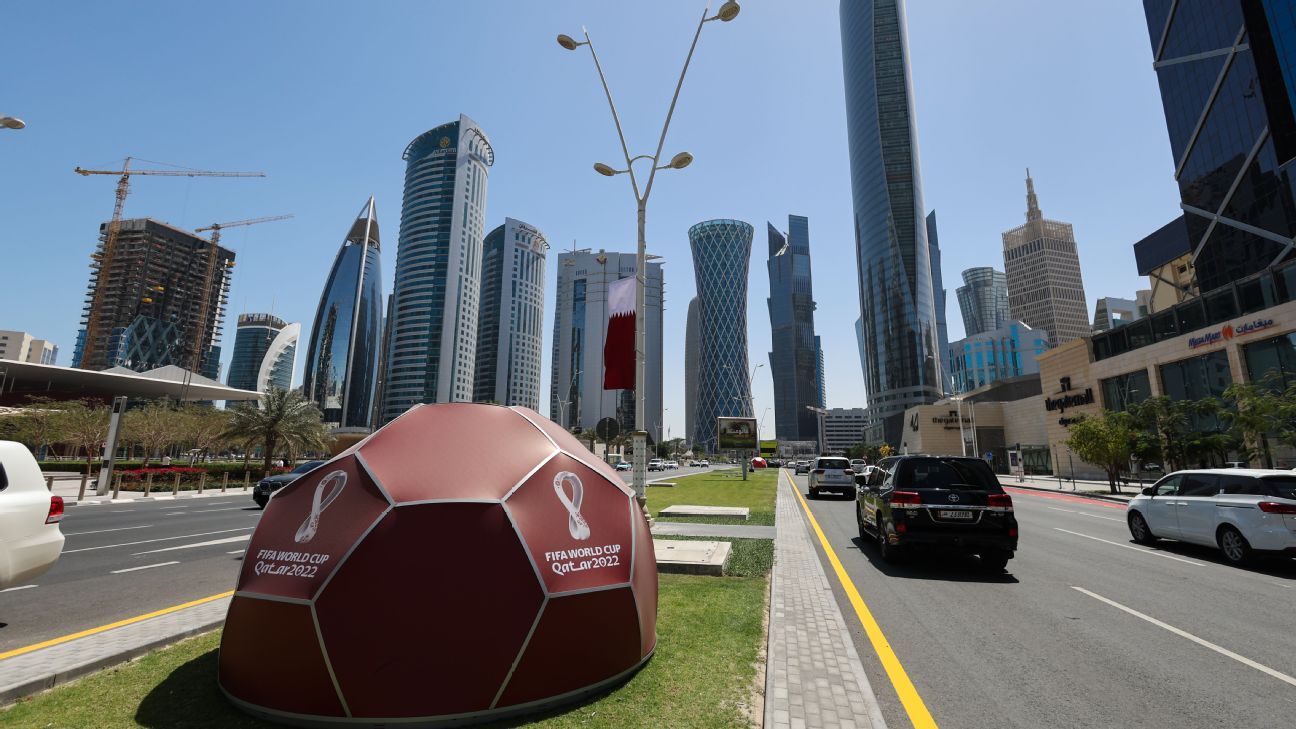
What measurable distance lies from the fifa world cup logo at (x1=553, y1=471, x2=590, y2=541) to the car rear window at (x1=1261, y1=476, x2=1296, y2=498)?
11.6 m

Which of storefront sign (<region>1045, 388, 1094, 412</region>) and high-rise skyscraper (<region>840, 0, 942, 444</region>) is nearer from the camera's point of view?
storefront sign (<region>1045, 388, 1094, 412</region>)

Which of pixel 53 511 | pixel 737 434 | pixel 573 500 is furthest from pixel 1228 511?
pixel 737 434

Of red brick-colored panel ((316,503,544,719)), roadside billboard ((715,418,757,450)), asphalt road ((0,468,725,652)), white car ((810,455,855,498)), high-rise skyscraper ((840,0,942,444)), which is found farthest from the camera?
high-rise skyscraper ((840,0,942,444))

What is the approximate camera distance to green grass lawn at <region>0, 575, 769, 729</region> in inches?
135

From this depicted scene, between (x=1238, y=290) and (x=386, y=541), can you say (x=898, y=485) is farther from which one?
(x=1238, y=290)

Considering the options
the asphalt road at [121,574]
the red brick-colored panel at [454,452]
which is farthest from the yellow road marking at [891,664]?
the asphalt road at [121,574]

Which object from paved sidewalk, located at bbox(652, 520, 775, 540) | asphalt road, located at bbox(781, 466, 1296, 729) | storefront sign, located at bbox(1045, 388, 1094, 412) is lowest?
asphalt road, located at bbox(781, 466, 1296, 729)

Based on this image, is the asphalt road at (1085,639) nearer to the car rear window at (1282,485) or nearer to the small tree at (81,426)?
the car rear window at (1282,485)

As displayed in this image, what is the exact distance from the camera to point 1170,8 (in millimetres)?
57562

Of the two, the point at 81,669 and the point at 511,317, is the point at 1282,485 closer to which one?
the point at 81,669

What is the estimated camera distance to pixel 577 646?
12.3 ft

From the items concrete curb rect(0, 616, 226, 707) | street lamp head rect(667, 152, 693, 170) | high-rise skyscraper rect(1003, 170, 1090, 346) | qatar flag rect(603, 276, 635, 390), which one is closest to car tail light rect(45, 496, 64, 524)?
concrete curb rect(0, 616, 226, 707)

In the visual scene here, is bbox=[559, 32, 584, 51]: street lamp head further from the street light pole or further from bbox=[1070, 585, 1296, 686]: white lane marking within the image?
bbox=[1070, 585, 1296, 686]: white lane marking

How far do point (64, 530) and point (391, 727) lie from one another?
16.9m
